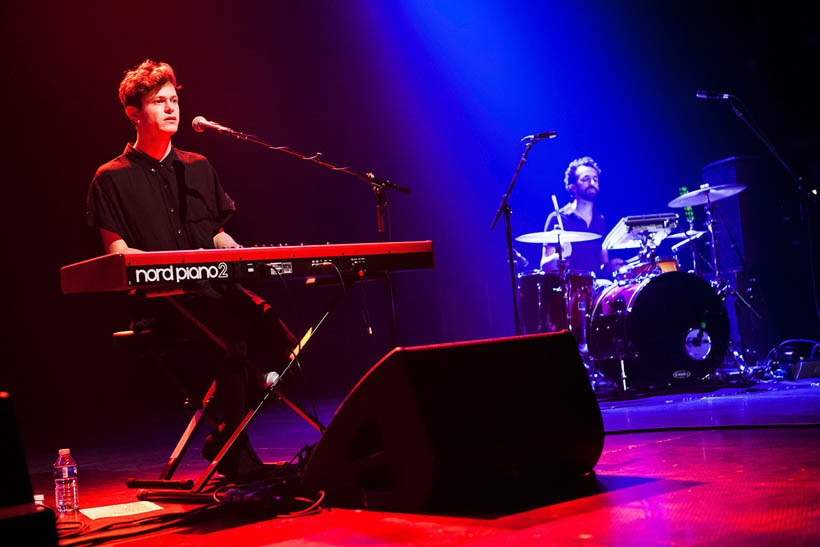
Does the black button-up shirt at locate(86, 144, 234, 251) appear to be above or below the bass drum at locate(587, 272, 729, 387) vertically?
above

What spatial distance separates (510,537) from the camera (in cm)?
209

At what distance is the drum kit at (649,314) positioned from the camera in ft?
20.7

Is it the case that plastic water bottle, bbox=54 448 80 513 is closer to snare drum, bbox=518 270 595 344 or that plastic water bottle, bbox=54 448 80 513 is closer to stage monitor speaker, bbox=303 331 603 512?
stage monitor speaker, bbox=303 331 603 512

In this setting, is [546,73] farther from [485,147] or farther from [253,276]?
[253,276]

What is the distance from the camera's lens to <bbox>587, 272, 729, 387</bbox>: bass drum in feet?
20.7

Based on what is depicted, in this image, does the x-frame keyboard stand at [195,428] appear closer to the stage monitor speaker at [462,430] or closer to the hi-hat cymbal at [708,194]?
the stage monitor speaker at [462,430]

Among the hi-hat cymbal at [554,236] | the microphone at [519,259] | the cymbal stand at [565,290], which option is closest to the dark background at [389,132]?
the microphone at [519,259]

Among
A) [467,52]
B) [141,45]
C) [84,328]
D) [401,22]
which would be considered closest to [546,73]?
[467,52]

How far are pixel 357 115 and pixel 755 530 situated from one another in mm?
6357

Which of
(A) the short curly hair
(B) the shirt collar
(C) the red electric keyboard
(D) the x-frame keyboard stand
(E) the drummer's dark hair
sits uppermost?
(E) the drummer's dark hair

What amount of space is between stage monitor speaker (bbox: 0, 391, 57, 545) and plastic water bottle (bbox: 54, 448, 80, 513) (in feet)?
5.73

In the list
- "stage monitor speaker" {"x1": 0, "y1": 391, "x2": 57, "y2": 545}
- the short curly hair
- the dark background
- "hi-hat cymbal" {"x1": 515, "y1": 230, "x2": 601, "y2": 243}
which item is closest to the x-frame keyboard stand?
the short curly hair

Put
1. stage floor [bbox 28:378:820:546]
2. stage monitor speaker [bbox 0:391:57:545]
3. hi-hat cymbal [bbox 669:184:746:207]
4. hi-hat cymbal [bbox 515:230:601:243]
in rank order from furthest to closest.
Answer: hi-hat cymbal [bbox 515:230:601:243]
hi-hat cymbal [bbox 669:184:746:207]
stage floor [bbox 28:378:820:546]
stage monitor speaker [bbox 0:391:57:545]

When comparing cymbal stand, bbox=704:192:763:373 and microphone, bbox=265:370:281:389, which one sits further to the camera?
cymbal stand, bbox=704:192:763:373
